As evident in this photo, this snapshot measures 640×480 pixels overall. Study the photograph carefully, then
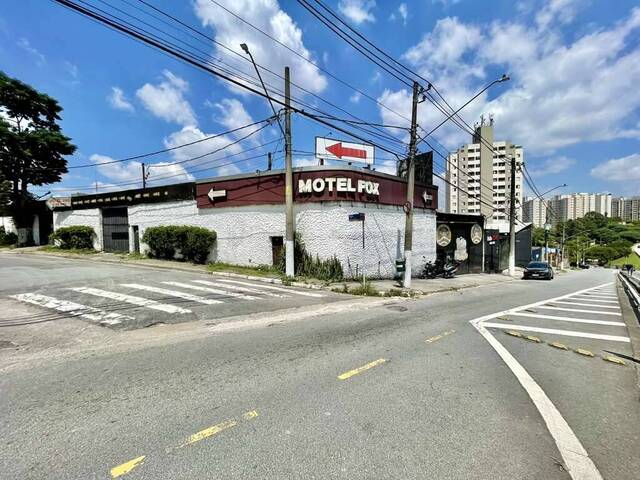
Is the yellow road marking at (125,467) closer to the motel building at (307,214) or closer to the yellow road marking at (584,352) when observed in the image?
the yellow road marking at (584,352)

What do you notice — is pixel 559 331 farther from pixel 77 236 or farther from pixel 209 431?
pixel 77 236

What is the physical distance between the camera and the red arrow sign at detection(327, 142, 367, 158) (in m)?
17.9

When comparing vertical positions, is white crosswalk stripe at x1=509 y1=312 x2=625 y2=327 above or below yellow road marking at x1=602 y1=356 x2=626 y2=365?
below

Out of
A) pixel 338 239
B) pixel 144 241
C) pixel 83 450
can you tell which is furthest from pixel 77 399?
pixel 144 241

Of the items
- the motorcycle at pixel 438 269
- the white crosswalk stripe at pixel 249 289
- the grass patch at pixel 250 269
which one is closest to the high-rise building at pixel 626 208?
the motorcycle at pixel 438 269

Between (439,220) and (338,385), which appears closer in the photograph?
(338,385)

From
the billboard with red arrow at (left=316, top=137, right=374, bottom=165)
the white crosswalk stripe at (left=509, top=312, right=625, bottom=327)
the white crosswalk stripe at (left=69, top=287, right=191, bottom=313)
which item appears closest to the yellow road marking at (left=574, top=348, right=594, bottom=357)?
the white crosswalk stripe at (left=509, top=312, right=625, bottom=327)

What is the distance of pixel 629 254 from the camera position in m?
99.2

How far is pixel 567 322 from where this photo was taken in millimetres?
8531

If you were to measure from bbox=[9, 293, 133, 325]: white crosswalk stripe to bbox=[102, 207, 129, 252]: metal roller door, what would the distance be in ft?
51.9

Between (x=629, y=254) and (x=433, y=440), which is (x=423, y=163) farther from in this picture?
(x=629, y=254)

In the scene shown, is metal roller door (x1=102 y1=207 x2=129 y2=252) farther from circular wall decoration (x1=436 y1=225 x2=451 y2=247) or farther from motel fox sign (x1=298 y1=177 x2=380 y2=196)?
circular wall decoration (x1=436 y1=225 x2=451 y2=247)

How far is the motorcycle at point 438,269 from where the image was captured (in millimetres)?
20125

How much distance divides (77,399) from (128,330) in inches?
124
